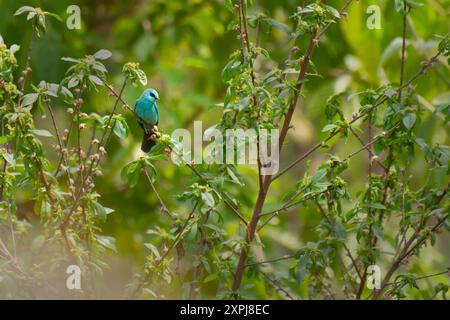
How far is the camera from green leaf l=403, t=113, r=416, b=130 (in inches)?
92.8

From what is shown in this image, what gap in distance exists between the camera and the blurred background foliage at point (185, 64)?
145 inches

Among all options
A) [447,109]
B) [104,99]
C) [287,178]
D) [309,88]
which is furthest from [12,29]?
[287,178]

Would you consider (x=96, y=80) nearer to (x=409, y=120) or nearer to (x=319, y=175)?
(x=319, y=175)

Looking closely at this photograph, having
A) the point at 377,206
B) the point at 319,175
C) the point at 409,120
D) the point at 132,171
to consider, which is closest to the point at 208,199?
the point at 132,171

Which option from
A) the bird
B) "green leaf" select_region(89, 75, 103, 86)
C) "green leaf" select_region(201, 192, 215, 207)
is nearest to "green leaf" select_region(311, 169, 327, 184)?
"green leaf" select_region(201, 192, 215, 207)

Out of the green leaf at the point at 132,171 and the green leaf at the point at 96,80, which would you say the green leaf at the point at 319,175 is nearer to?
the green leaf at the point at 132,171

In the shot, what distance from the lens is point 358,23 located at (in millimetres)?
4320

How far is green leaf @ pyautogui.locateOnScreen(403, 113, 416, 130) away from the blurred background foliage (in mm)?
904

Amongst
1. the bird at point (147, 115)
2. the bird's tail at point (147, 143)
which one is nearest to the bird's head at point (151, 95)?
the bird at point (147, 115)

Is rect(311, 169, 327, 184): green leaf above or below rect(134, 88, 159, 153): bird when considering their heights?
below

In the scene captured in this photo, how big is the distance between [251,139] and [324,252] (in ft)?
1.82

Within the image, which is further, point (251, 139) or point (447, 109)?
point (447, 109)

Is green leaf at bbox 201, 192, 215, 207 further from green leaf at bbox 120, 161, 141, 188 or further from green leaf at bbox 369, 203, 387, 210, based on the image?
green leaf at bbox 369, 203, 387, 210
